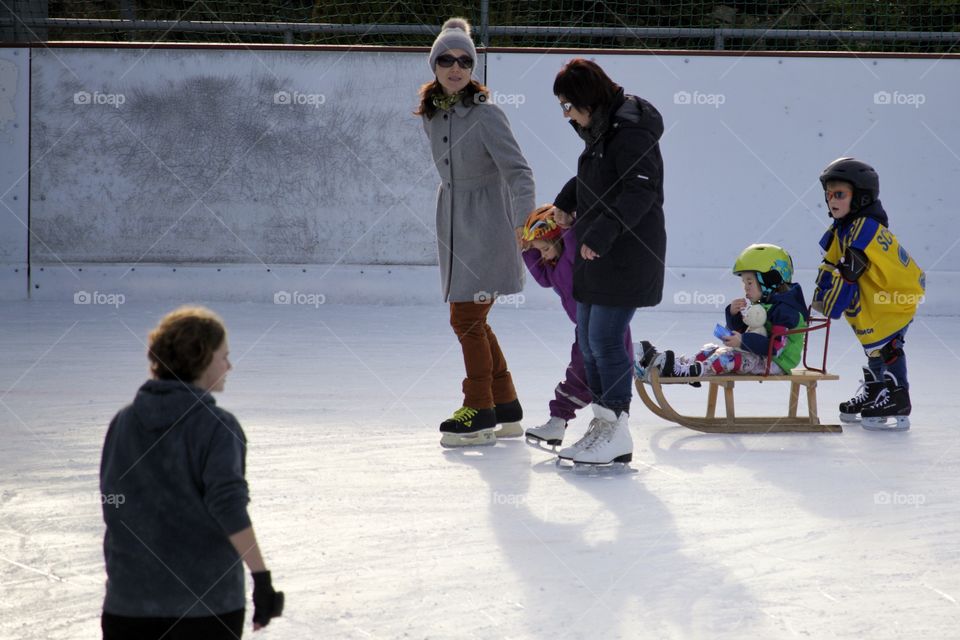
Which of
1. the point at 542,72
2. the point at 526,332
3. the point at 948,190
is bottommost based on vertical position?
the point at 526,332

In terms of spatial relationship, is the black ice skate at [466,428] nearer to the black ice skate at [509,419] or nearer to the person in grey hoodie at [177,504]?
the black ice skate at [509,419]

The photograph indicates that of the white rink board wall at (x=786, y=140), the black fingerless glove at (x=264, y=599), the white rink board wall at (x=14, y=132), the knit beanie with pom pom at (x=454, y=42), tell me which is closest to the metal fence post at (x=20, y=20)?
the white rink board wall at (x=14, y=132)

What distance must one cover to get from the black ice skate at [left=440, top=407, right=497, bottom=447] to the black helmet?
159cm

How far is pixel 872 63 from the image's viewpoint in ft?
27.1

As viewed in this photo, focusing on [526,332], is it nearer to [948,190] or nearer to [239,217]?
[239,217]

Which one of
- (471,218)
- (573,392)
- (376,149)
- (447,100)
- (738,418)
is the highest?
(447,100)

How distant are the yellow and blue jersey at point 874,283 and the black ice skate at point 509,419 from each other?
1282 millimetres

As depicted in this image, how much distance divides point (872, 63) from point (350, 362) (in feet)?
14.8

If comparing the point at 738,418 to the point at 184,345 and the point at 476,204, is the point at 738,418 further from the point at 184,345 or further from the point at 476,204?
the point at 184,345

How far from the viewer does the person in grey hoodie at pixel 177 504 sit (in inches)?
70.9

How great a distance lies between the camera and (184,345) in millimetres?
1817

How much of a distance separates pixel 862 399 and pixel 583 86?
1.89 meters

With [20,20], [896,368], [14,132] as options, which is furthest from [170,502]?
[20,20]

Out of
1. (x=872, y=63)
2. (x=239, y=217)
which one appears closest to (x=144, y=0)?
(x=239, y=217)
